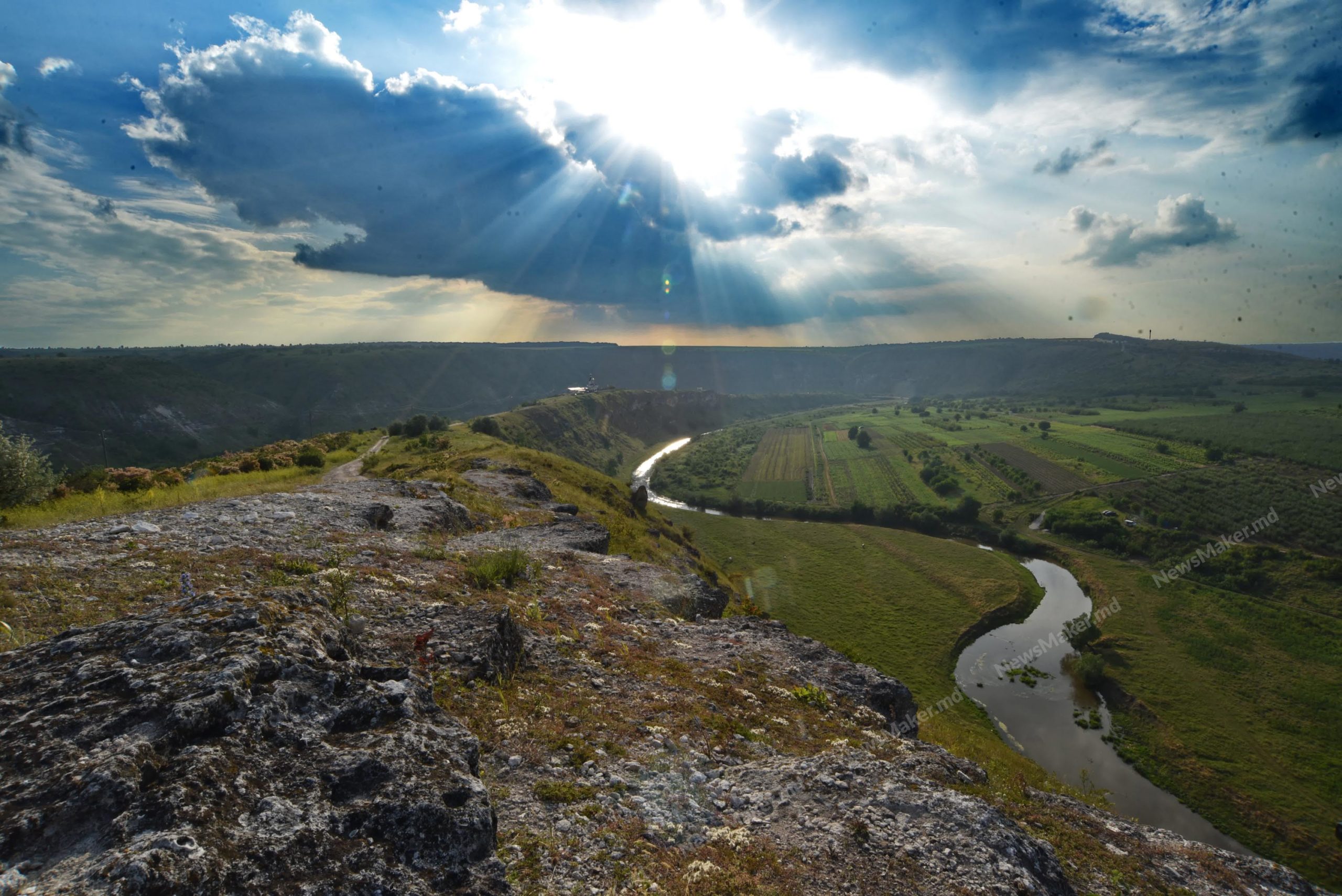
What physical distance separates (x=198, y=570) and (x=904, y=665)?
4998cm

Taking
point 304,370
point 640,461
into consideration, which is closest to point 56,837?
point 640,461

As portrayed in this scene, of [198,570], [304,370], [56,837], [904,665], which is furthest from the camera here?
[304,370]

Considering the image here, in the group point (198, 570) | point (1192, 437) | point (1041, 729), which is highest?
point (198, 570)

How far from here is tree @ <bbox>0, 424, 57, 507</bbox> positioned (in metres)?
21.8

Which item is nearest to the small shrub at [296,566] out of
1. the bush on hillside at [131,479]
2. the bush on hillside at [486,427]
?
the bush on hillside at [131,479]

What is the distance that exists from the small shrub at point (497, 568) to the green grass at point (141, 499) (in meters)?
11.6

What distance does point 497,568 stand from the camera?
57.9 feet

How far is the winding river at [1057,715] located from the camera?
32.9 metres

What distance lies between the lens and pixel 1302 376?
196125mm

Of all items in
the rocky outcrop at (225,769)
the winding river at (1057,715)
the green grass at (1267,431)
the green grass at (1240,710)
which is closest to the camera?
the rocky outcrop at (225,769)

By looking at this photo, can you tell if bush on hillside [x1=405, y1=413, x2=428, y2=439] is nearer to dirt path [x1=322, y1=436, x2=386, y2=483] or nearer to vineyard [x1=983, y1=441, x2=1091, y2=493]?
dirt path [x1=322, y1=436, x2=386, y2=483]

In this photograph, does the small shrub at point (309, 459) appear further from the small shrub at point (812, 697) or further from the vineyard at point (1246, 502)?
the vineyard at point (1246, 502)

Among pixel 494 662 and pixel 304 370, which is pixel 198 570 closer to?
pixel 494 662

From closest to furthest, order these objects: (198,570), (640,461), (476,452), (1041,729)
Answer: (198,570)
(1041,729)
(476,452)
(640,461)
